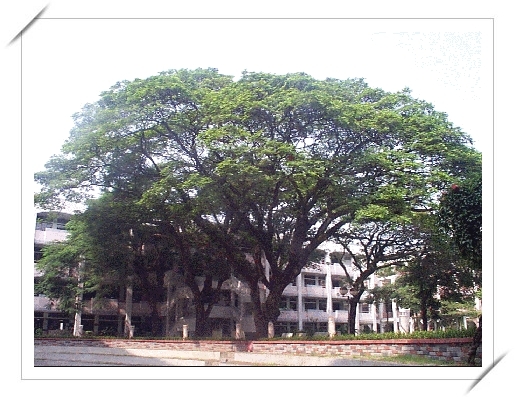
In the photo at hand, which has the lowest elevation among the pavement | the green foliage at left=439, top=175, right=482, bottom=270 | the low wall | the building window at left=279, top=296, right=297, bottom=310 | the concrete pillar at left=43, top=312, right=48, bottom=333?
the pavement

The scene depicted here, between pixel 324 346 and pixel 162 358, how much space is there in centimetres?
212

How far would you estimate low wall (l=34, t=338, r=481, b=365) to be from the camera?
8.12 meters

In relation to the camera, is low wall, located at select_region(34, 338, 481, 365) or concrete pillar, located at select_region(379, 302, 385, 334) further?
concrete pillar, located at select_region(379, 302, 385, 334)

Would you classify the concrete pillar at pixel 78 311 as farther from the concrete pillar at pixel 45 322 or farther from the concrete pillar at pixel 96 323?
the concrete pillar at pixel 45 322

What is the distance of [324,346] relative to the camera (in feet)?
28.6

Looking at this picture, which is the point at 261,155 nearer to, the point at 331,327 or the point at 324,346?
the point at 331,327

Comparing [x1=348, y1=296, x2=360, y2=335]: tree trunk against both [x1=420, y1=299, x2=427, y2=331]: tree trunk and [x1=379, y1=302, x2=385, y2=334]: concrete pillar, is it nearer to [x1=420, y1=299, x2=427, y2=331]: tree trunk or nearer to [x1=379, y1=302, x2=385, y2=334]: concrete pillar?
[x1=379, y1=302, x2=385, y2=334]: concrete pillar

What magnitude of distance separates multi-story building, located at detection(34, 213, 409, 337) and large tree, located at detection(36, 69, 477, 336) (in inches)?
10.4

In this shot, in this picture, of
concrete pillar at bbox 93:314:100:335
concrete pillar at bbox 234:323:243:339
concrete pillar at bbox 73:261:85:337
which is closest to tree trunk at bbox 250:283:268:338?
concrete pillar at bbox 234:323:243:339

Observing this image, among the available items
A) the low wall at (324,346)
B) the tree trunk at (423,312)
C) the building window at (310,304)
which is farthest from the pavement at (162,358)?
the tree trunk at (423,312)

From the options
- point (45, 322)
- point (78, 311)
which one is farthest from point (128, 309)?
point (45, 322)
